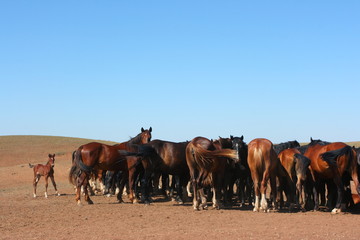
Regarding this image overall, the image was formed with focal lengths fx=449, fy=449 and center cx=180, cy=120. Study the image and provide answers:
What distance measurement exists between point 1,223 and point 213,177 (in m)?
6.35

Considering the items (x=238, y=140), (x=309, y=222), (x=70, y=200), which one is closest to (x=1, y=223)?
(x=70, y=200)

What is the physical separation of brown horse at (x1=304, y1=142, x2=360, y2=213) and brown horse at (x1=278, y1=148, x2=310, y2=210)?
0.39 meters

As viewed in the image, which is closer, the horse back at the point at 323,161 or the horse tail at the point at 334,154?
the horse tail at the point at 334,154

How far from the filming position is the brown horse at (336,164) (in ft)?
41.4

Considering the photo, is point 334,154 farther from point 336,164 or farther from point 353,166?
point 353,166

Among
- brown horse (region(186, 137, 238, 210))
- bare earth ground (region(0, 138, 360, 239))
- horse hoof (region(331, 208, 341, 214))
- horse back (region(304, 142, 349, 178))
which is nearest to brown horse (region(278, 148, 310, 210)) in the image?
horse back (region(304, 142, 349, 178))

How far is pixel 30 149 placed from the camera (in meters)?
59.3

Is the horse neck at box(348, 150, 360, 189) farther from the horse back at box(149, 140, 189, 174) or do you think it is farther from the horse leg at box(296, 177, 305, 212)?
the horse back at box(149, 140, 189, 174)

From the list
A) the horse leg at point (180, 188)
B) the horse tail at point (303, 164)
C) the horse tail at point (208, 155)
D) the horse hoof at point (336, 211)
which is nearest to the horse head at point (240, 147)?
the horse tail at point (208, 155)

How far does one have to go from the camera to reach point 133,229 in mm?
10766

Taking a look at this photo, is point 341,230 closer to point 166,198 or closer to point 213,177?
point 213,177

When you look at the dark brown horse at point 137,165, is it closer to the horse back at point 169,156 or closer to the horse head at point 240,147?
the horse back at point 169,156

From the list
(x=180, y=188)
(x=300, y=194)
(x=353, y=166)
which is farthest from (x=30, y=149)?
(x=353, y=166)

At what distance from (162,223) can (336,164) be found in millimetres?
5229
